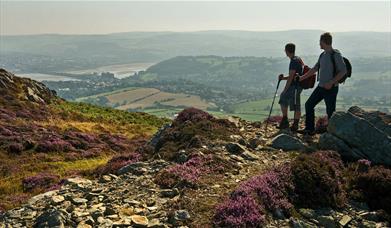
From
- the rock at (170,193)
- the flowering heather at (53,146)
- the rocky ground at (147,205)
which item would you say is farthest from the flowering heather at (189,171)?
the flowering heather at (53,146)

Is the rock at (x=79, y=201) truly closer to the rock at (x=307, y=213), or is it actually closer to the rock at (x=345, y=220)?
the rock at (x=307, y=213)

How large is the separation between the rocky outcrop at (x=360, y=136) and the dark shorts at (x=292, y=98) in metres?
2.78

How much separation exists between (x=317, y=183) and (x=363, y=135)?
138 inches

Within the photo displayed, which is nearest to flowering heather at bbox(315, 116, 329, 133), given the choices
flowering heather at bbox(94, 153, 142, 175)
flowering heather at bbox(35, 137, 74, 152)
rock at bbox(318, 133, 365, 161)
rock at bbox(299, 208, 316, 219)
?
rock at bbox(318, 133, 365, 161)

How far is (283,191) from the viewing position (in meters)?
11.3

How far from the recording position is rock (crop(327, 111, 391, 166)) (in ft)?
45.3

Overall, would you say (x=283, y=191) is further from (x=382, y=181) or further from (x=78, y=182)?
(x=78, y=182)

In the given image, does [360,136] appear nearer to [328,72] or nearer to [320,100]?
[320,100]

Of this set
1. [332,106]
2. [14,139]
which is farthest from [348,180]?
[14,139]

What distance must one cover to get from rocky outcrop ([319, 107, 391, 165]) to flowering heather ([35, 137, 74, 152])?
18.4 meters

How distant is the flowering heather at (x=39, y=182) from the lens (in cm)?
1783

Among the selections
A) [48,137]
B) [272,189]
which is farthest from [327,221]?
[48,137]

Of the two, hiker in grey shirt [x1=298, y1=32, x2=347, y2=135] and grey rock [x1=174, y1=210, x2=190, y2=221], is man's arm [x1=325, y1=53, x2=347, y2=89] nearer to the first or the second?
hiker in grey shirt [x1=298, y1=32, x2=347, y2=135]

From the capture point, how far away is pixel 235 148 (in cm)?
1530
